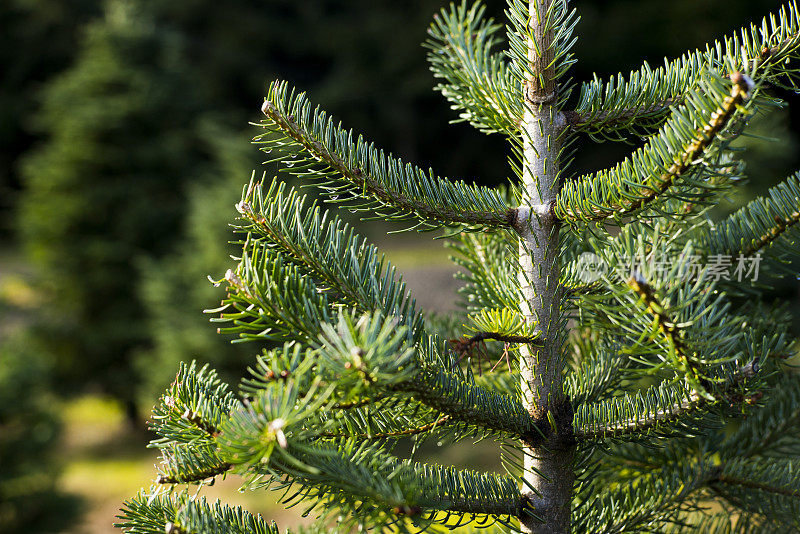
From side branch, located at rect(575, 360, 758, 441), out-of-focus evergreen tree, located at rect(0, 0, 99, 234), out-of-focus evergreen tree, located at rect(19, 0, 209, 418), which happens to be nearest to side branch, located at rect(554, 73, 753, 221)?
side branch, located at rect(575, 360, 758, 441)

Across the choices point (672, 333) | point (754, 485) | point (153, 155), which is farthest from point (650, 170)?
point (153, 155)

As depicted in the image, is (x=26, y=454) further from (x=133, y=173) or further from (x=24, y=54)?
(x=24, y=54)

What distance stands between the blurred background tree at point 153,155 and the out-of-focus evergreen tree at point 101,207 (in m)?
0.03

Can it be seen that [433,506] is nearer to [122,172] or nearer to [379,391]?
[379,391]

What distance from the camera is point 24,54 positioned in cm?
2069

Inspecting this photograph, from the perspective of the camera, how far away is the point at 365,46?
1975 centimetres

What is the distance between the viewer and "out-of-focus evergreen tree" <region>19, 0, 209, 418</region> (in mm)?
11328

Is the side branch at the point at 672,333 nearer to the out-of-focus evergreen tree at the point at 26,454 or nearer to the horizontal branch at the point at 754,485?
the horizontal branch at the point at 754,485

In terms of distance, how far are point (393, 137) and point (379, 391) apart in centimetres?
2054

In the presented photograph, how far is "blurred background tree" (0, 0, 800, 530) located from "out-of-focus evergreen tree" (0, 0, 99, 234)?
0.21ft

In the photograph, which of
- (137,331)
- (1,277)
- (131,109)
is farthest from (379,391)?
(1,277)

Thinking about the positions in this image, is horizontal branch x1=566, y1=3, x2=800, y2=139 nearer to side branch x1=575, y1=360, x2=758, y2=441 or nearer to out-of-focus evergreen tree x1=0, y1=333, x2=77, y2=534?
side branch x1=575, y1=360, x2=758, y2=441
